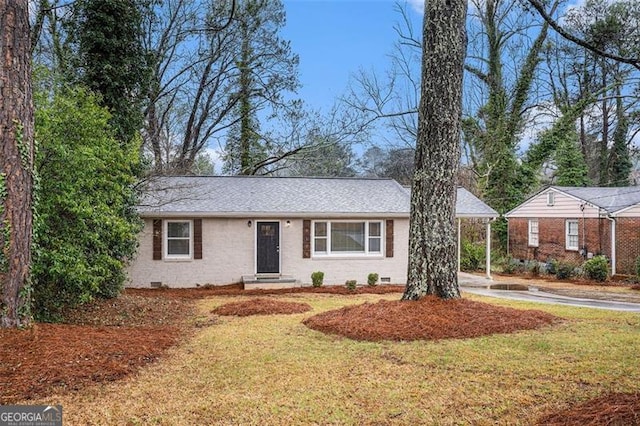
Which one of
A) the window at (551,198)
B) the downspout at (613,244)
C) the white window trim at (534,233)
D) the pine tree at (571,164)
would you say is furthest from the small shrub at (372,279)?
the pine tree at (571,164)

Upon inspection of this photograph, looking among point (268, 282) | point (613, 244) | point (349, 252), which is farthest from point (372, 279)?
point (613, 244)

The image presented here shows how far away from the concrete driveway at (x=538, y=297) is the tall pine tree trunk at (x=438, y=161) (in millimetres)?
5394

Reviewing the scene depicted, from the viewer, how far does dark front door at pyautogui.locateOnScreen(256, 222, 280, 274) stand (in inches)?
619

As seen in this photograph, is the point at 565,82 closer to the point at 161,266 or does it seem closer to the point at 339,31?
the point at 339,31

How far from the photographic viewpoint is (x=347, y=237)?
53.1 ft

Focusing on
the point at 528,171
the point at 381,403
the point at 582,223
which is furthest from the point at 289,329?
the point at 528,171

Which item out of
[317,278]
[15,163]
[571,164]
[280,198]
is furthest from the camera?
[571,164]

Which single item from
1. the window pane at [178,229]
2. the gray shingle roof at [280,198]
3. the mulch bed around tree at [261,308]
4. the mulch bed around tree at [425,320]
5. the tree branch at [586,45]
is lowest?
the mulch bed around tree at [261,308]

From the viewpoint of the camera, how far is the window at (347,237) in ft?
52.6

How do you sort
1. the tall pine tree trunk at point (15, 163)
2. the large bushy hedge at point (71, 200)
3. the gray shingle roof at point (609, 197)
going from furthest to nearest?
the gray shingle roof at point (609, 197) → the large bushy hedge at point (71, 200) → the tall pine tree trunk at point (15, 163)

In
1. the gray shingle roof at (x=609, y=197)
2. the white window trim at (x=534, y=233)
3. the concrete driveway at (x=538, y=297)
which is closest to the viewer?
the concrete driveway at (x=538, y=297)

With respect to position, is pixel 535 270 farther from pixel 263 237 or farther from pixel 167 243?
pixel 167 243

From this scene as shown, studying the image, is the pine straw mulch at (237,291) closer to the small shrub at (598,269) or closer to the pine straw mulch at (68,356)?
the pine straw mulch at (68,356)

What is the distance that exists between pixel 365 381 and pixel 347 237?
11232 mm
